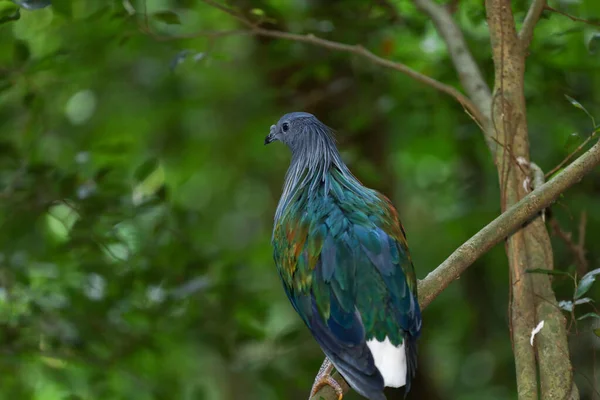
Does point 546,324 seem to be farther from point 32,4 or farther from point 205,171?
point 205,171

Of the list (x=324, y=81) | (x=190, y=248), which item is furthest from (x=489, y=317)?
(x=190, y=248)

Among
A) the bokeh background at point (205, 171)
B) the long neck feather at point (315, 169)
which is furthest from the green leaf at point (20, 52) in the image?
the long neck feather at point (315, 169)

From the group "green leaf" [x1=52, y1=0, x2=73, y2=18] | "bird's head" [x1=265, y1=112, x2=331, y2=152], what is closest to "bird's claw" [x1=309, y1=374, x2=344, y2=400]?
"bird's head" [x1=265, y1=112, x2=331, y2=152]

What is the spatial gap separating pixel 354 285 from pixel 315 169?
3.13 feet

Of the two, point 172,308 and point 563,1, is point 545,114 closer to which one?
point 563,1

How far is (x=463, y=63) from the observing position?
404cm

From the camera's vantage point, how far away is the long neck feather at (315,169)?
381 centimetres

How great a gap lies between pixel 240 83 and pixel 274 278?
8.33ft

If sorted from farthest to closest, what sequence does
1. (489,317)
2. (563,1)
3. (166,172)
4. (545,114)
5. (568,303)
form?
1. (166,172)
2. (489,317)
3. (545,114)
4. (563,1)
5. (568,303)

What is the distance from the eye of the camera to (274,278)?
9.45m

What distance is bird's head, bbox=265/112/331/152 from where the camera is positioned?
4281 millimetres

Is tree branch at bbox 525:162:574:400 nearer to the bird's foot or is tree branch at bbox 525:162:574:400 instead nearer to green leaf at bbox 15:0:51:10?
the bird's foot

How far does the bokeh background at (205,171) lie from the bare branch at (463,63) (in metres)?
0.45

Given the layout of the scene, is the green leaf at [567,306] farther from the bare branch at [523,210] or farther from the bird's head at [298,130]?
the bird's head at [298,130]
